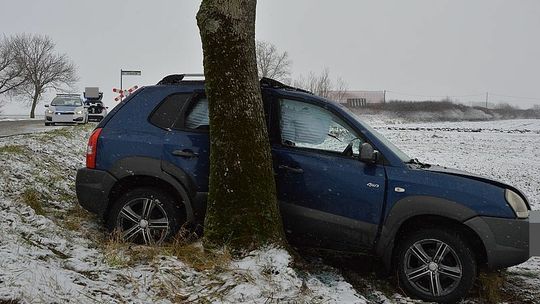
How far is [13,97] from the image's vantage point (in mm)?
64250

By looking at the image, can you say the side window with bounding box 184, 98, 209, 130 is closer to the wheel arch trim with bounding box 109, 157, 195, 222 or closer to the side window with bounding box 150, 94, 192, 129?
the side window with bounding box 150, 94, 192, 129

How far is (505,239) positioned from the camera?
4480 millimetres

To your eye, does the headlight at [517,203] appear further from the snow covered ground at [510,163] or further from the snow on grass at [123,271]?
the snow on grass at [123,271]

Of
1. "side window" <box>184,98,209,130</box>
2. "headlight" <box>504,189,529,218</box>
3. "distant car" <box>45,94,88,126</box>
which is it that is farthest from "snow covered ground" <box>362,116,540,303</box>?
"distant car" <box>45,94,88,126</box>

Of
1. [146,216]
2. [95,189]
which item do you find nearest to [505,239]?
[146,216]

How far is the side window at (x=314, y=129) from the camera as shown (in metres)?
5.02

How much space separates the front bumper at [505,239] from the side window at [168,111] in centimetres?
322

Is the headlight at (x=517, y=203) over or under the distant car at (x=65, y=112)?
under

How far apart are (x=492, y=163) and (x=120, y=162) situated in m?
12.9

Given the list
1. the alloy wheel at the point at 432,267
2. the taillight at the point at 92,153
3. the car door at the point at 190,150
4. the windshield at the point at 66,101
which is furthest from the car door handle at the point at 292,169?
the windshield at the point at 66,101

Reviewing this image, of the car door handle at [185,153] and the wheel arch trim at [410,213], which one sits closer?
the wheel arch trim at [410,213]

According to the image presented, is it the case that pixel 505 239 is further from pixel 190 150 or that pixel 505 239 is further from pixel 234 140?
pixel 190 150

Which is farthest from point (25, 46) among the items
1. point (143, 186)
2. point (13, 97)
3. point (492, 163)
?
point (143, 186)

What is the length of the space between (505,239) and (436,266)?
646mm
